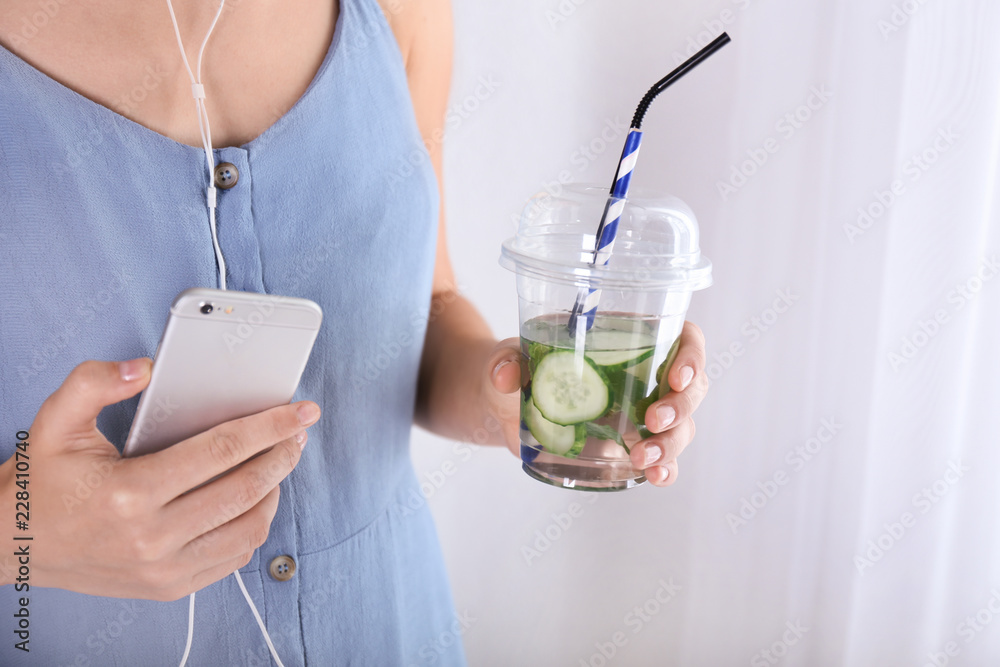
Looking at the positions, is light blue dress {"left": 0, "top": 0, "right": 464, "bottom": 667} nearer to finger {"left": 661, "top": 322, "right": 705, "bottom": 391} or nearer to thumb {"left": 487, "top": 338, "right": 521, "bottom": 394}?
thumb {"left": 487, "top": 338, "right": 521, "bottom": 394}

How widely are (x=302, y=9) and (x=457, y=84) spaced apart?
21.2 inches

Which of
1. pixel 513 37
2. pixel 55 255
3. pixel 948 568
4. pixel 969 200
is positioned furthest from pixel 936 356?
pixel 55 255

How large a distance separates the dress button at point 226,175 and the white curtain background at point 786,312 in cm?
67

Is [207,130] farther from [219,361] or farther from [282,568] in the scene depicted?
[282,568]

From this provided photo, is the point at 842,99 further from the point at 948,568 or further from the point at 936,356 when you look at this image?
the point at 948,568

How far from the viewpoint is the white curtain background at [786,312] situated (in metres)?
1.13

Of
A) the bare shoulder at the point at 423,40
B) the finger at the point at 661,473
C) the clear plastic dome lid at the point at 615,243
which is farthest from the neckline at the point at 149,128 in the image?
the finger at the point at 661,473

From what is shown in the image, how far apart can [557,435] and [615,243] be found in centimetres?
18

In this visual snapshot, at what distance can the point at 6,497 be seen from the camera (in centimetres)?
55

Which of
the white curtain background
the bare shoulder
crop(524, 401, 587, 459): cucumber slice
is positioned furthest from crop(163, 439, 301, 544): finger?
the white curtain background

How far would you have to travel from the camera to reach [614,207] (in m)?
0.62

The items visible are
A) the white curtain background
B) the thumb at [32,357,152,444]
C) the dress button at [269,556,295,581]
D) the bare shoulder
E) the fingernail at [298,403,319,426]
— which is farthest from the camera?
the white curtain background

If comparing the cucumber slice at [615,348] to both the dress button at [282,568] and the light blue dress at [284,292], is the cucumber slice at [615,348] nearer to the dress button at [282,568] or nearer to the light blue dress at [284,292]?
the light blue dress at [284,292]

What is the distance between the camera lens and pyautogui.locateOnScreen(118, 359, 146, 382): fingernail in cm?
51
